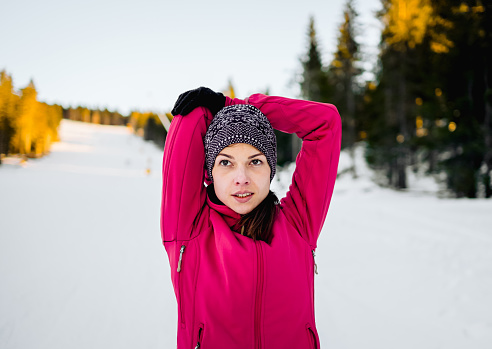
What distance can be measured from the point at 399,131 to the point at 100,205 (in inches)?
643

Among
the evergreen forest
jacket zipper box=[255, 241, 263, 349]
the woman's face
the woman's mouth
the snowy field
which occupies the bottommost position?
the snowy field

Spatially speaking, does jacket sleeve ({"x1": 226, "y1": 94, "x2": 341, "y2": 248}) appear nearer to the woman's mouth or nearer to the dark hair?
the dark hair

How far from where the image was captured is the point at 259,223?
1437mm

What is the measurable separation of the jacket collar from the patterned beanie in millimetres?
138

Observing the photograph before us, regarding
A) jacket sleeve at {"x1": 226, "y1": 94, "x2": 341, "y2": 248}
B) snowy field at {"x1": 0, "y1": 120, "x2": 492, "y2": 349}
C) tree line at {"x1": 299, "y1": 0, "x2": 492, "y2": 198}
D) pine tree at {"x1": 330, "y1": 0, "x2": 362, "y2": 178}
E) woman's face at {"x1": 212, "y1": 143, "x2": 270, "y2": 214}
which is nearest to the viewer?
woman's face at {"x1": 212, "y1": 143, "x2": 270, "y2": 214}

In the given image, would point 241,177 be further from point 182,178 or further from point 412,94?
point 412,94

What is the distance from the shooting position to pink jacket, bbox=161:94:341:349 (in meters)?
1.36

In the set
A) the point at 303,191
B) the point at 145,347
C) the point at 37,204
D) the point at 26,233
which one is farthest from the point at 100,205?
the point at 303,191

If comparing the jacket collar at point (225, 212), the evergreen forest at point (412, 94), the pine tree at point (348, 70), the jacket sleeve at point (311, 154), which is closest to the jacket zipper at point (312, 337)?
the jacket sleeve at point (311, 154)

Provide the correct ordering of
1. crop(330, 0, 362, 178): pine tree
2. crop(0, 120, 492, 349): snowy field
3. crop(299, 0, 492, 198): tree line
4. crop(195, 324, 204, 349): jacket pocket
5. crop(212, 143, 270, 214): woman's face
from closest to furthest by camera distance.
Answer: crop(195, 324, 204, 349): jacket pocket, crop(212, 143, 270, 214): woman's face, crop(0, 120, 492, 349): snowy field, crop(299, 0, 492, 198): tree line, crop(330, 0, 362, 178): pine tree

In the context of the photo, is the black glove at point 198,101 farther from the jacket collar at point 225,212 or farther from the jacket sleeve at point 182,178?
the jacket collar at point 225,212

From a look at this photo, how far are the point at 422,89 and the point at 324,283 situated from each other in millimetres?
13490

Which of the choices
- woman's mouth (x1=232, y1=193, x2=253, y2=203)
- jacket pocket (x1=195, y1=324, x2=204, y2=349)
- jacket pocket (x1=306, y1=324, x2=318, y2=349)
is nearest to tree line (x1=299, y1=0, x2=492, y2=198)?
jacket pocket (x1=306, y1=324, x2=318, y2=349)

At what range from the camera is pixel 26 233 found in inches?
262
